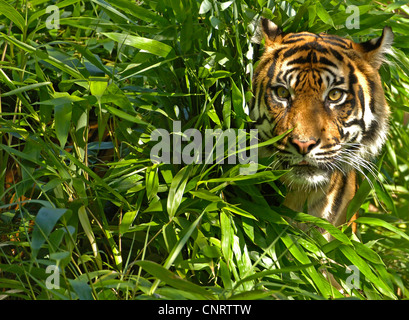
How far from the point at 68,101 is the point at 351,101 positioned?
0.86 metres

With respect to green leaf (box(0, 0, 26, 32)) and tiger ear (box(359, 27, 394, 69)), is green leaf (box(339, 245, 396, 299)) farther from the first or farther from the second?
green leaf (box(0, 0, 26, 32))

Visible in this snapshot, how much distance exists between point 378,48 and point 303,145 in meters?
0.43

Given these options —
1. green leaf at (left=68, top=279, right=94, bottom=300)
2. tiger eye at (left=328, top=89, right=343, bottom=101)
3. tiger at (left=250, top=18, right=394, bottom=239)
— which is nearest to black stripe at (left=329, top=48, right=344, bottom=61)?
tiger at (left=250, top=18, right=394, bottom=239)

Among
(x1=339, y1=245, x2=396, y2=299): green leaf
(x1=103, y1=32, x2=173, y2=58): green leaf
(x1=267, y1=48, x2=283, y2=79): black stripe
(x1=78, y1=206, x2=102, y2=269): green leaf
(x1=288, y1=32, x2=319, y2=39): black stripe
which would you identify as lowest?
(x1=339, y1=245, x2=396, y2=299): green leaf

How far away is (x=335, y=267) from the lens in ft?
5.15

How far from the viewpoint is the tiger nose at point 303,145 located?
5.17 feet

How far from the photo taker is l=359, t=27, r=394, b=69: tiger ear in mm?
1703

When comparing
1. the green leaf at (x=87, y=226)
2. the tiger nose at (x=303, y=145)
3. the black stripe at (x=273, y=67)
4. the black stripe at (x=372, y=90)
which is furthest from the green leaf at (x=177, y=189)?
the black stripe at (x=372, y=90)

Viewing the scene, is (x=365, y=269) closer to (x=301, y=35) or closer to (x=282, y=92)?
(x=282, y=92)

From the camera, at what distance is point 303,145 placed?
62.1 inches

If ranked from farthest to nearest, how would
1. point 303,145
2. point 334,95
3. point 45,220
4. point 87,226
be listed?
point 334,95 → point 303,145 → point 87,226 → point 45,220

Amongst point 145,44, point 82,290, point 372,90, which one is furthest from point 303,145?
point 82,290

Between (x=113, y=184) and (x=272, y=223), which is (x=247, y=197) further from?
(x=113, y=184)
